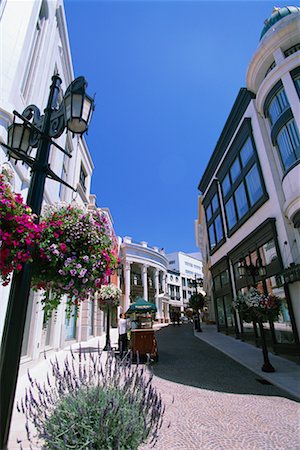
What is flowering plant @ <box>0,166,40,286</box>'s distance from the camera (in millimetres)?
2525

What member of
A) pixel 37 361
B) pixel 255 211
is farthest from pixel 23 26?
pixel 255 211

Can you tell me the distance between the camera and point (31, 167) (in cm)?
331

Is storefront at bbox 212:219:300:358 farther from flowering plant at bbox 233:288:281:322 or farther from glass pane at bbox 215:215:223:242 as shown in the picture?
glass pane at bbox 215:215:223:242

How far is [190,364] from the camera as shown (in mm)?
9195

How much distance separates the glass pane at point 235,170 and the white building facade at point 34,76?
1003cm

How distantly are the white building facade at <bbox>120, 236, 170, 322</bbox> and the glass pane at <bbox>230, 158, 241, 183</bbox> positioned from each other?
75.8 feet

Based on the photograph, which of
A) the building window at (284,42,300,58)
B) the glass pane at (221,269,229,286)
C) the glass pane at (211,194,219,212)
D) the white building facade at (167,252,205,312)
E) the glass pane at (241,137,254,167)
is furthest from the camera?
the white building facade at (167,252,205,312)

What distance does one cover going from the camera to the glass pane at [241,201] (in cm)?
1477

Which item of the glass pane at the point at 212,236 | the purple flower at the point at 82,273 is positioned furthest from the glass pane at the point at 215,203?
the purple flower at the point at 82,273

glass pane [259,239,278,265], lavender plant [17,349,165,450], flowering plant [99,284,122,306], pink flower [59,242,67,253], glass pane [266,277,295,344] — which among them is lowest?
lavender plant [17,349,165,450]

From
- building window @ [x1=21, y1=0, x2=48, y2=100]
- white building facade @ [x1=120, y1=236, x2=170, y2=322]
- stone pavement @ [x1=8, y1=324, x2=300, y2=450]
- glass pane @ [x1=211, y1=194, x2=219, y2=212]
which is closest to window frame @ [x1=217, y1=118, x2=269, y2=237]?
glass pane @ [x1=211, y1=194, x2=219, y2=212]

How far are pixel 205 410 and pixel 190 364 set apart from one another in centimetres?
450

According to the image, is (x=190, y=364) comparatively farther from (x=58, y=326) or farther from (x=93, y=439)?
(x=93, y=439)

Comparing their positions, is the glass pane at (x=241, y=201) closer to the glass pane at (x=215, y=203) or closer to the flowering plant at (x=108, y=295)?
the glass pane at (x=215, y=203)
